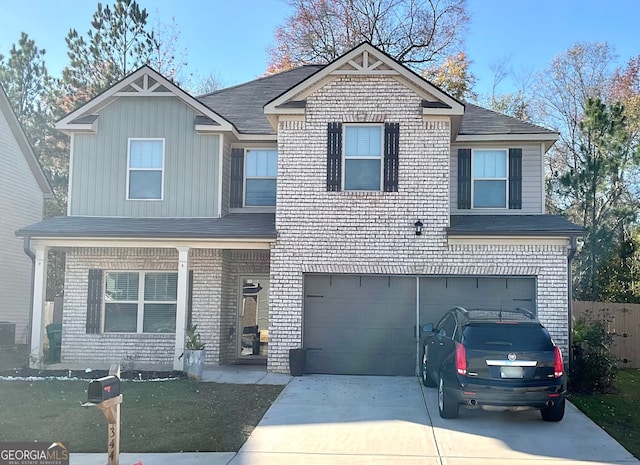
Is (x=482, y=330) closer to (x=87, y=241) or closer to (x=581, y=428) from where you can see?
(x=581, y=428)

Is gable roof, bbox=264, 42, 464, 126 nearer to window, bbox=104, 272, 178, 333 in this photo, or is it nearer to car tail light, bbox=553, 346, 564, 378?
window, bbox=104, 272, 178, 333

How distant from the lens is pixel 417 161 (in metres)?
14.4

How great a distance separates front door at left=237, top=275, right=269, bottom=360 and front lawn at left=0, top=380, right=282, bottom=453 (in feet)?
11.2

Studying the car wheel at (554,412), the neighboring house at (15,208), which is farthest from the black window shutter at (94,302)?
the car wheel at (554,412)

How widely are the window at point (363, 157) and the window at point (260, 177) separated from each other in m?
2.50

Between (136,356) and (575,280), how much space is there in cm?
1492

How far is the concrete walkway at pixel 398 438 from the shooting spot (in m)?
7.98

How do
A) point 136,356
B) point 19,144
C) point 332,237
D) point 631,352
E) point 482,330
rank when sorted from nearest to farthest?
1. point 482,330
2. point 332,237
3. point 136,356
4. point 631,352
5. point 19,144

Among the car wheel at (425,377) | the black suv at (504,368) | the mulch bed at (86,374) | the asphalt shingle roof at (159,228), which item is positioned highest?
the asphalt shingle roof at (159,228)

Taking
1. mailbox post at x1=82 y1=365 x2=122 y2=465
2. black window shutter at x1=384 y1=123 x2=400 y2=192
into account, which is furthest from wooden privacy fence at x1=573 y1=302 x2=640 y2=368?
mailbox post at x1=82 y1=365 x2=122 y2=465

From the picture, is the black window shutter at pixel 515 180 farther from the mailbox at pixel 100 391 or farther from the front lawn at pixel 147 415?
the mailbox at pixel 100 391

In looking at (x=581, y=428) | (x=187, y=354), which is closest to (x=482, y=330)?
(x=581, y=428)

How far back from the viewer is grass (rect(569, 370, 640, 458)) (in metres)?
9.27

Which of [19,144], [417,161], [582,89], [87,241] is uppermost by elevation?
[582,89]
